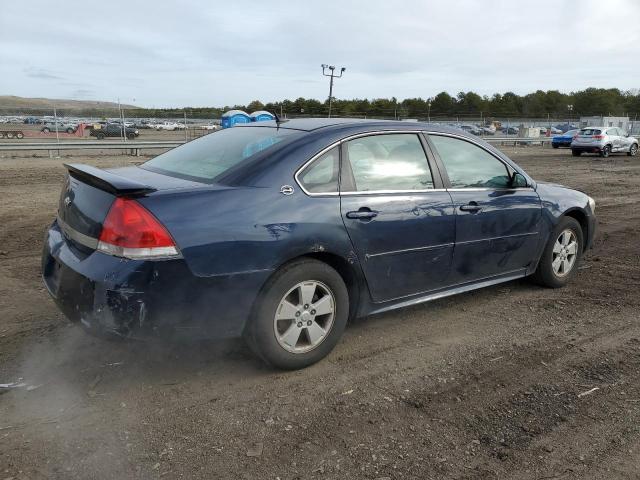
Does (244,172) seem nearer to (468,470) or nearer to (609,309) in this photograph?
(468,470)

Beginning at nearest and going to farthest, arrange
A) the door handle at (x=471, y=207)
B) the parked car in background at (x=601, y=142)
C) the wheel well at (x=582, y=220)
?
the door handle at (x=471, y=207), the wheel well at (x=582, y=220), the parked car in background at (x=601, y=142)

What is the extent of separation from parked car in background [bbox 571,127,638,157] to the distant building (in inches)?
824

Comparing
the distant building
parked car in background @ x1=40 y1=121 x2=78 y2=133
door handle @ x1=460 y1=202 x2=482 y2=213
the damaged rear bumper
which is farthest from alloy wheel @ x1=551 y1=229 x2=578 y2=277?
the distant building

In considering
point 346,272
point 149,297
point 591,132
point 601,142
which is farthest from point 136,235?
point 591,132

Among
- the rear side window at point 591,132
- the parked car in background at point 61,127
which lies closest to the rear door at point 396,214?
the rear side window at point 591,132

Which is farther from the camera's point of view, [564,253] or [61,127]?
[61,127]

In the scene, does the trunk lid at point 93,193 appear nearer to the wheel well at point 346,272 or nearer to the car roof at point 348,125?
the wheel well at point 346,272

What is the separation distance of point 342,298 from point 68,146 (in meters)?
19.8

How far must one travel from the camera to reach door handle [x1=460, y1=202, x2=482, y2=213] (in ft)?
13.6

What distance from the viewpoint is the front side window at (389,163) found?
147 inches


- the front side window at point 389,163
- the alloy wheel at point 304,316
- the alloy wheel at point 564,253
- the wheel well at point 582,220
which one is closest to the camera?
the alloy wheel at point 304,316

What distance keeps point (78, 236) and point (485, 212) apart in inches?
116

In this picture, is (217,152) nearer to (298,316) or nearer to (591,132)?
(298,316)

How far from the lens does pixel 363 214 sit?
141 inches
